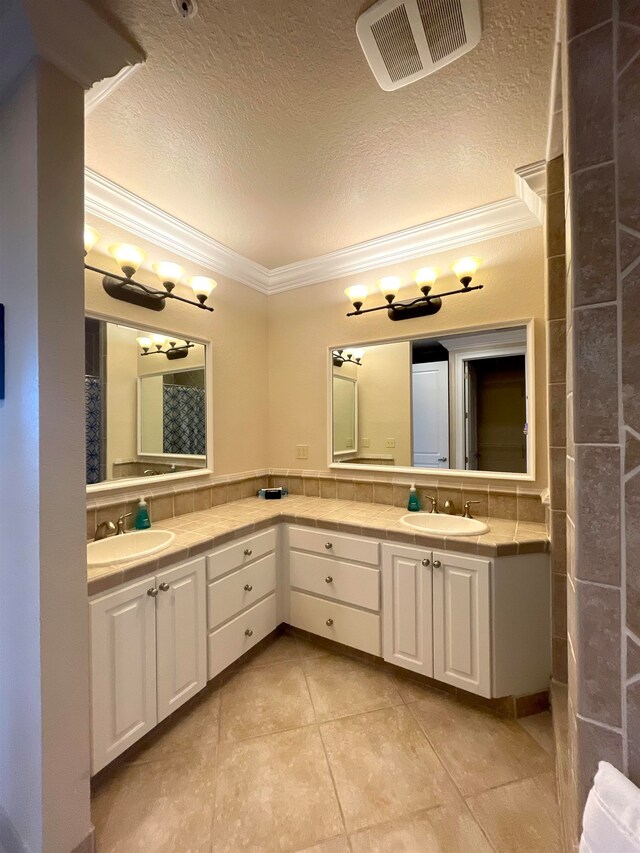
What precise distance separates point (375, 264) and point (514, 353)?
108cm

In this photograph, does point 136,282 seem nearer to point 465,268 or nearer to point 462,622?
point 465,268

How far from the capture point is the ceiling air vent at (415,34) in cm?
100

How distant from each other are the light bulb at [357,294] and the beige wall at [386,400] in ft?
1.05

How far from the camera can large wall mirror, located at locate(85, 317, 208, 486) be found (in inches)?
70.1

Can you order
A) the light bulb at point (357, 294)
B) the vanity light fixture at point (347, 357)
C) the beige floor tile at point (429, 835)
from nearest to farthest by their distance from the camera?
the beige floor tile at point (429, 835), the light bulb at point (357, 294), the vanity light fixture at point (347, 357)

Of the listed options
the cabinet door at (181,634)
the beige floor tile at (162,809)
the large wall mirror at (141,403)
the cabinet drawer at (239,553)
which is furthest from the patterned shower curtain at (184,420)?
the beige floor tile at (162,809)

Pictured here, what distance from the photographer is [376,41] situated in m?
1.08

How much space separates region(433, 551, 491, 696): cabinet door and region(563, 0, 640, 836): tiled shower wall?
2.84 ft

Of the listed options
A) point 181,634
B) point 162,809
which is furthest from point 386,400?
point 162,809

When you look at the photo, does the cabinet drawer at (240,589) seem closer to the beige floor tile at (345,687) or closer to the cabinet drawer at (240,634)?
the cabinet drawer at (240,634)

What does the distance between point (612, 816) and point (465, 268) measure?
210 cm

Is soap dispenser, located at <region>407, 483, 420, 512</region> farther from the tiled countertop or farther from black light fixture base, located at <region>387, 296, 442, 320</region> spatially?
black light fixture base, located at <region>387, 296, 442, 320</region>

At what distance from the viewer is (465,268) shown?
198 centimetres

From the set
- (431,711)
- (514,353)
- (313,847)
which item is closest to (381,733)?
(431,711)
